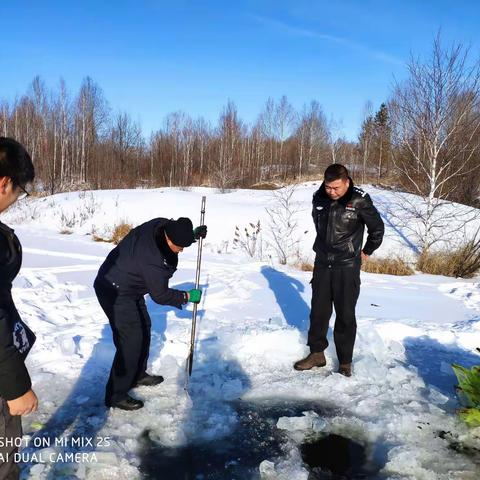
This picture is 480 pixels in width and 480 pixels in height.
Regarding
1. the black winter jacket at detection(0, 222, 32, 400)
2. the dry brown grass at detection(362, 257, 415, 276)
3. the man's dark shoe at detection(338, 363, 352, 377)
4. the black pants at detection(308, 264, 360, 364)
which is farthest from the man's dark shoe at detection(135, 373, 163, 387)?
the dry brown grass at detection(362, 257, 415, 276)

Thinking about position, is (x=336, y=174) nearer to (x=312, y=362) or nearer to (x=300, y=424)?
(x=312, y=362)

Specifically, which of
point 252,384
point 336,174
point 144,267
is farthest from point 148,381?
point 336,174

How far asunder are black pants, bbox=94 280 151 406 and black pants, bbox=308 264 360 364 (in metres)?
1.76

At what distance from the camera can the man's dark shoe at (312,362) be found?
4.40 m

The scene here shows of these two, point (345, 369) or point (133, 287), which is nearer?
point (133, 287)

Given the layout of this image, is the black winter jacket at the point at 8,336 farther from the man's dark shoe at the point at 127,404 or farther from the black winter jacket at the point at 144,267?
the man's dark shoe at the point at 127,404

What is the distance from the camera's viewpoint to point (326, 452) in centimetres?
312

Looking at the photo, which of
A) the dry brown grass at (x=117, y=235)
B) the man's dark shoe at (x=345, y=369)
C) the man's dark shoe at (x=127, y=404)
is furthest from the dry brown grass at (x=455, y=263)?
the man's dark shoe at (x=127, y=404)

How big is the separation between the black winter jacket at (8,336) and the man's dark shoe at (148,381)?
7.13 feet

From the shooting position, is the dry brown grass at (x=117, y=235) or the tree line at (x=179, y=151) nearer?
the dry brown grass at (x=117, y=235)

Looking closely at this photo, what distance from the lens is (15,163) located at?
1.81 m

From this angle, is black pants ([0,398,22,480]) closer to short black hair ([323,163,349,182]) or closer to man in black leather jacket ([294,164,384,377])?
man in black leather jacket ([294,164,384,377])

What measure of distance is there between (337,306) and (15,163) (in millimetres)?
3239

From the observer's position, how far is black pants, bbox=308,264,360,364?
424 cm
